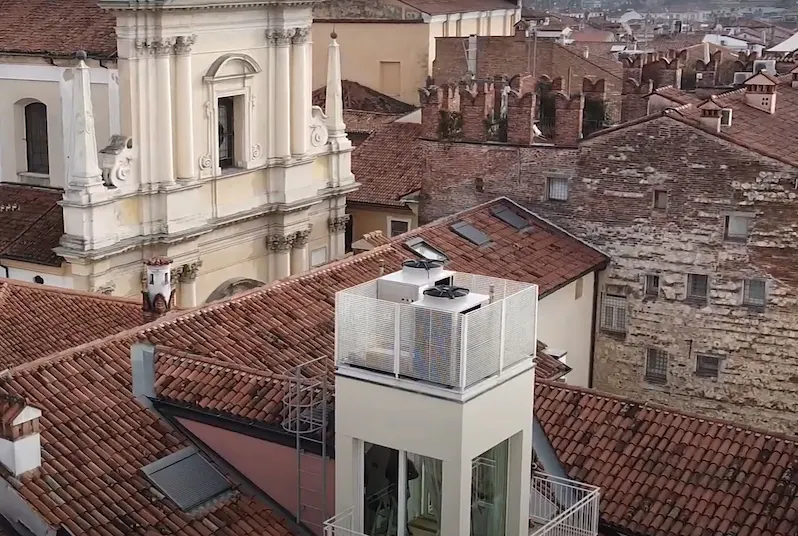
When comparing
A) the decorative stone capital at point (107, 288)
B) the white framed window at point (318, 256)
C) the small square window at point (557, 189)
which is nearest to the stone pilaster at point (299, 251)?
the white framed window at point (318, 256)

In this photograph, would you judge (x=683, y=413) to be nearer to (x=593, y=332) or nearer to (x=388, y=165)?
(x=593, y=332)

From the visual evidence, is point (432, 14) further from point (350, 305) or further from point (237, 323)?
point (350, 305)

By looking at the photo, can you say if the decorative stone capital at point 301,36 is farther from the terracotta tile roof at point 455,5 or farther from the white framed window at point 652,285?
the terracotta tile roof at point 455,5

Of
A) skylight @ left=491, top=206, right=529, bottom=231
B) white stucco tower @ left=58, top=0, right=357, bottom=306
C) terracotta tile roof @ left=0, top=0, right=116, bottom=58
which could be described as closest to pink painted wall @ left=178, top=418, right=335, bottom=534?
white stucco tower @ left=58, top=0, right=357, bottom=306

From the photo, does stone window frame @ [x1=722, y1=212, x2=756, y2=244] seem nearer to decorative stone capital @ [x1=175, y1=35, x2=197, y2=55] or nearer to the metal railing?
the metal railing

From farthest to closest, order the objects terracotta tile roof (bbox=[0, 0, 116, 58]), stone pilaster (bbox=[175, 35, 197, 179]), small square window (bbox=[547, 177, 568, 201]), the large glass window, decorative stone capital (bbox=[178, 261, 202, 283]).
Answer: terracotta tile roof (bbox=[0, 0, 116, 58]) < decorative stone capital (bbox=[178, 261, 202, 283]) < stone pilaster (bbox=[175, 35, 197, 179]) < small square window (bbox=[547, 177, 568, 201]) < the large glass window
